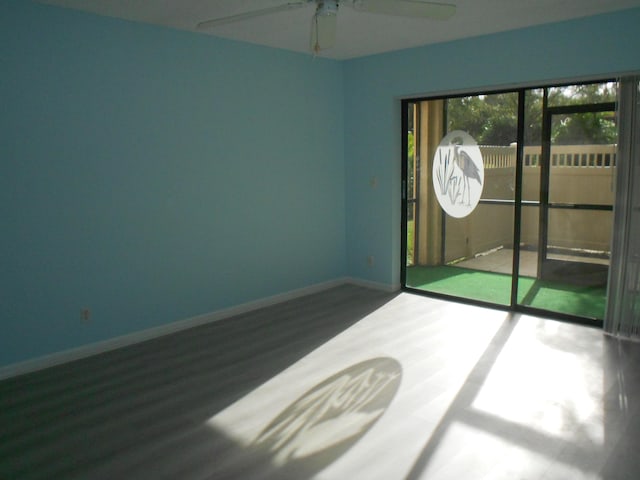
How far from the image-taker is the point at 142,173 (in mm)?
4074

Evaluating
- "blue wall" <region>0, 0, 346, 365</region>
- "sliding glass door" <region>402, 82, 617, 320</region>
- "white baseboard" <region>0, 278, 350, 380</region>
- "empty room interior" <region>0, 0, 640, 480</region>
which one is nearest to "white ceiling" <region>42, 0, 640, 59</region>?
"empty room interior" <region>0, 0, 640, 480</region>

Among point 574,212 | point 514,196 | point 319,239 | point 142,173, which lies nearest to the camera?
point 142,173

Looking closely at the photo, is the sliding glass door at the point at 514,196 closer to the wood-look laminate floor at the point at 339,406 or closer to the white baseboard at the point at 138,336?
the wood-look laminate floor at the point at 339,406

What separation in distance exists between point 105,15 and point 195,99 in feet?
2.99

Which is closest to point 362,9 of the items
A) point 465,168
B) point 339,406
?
point 339,406

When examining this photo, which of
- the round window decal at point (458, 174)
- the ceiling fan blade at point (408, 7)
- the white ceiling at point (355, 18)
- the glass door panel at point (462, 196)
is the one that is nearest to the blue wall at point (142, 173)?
the white ceiling at point (355, 18)

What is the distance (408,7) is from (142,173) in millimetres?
2378

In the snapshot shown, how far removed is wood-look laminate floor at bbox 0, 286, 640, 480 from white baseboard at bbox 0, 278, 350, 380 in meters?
0.09

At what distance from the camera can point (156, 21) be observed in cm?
392

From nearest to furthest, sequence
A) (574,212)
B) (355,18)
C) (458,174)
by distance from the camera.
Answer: (355,18) < (574,212) < (458,174)

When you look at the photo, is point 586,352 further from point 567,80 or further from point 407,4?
point 407,4

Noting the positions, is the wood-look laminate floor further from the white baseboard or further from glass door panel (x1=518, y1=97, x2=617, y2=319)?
glass door panel (x1=518, y1=97, x2=617, y2=319)

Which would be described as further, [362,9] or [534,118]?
[534,118]

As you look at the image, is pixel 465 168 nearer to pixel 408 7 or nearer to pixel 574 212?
pixel 574 212
